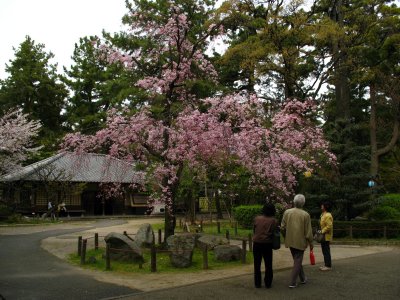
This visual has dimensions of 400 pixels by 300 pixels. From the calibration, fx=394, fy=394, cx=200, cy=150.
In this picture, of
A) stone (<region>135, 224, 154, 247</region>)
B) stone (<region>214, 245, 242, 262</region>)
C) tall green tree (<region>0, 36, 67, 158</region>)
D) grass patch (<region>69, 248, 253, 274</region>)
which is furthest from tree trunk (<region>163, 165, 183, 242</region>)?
tall green tree (<region>0, 36, 67, 158</region>)

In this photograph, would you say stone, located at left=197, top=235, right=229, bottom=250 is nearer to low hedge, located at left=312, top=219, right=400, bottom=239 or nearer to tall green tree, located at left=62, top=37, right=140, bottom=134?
low hedge, located at left=312, top=219, right=400, bottom=239

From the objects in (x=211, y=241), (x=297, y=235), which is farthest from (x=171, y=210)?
(x=297, y=235)

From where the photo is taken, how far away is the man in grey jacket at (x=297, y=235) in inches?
291

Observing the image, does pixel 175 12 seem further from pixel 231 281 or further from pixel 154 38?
pixel 231 281

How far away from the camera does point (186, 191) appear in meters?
25.4

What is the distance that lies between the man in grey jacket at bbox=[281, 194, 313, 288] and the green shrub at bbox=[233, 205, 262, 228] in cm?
1339

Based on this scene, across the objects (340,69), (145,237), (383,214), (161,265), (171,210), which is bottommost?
(161,265)

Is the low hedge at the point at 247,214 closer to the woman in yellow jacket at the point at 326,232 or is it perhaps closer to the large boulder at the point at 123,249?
the large boulder at the point at 123,249

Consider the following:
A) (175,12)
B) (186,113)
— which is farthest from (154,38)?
(186,113)

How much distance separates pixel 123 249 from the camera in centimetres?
1082

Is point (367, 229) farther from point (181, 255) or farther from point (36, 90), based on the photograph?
point (36, 90)

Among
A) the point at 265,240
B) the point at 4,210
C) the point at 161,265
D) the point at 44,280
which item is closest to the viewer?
the point at 265,240

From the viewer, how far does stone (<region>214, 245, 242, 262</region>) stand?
10.9 metres

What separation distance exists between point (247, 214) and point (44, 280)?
13685 millimetres
